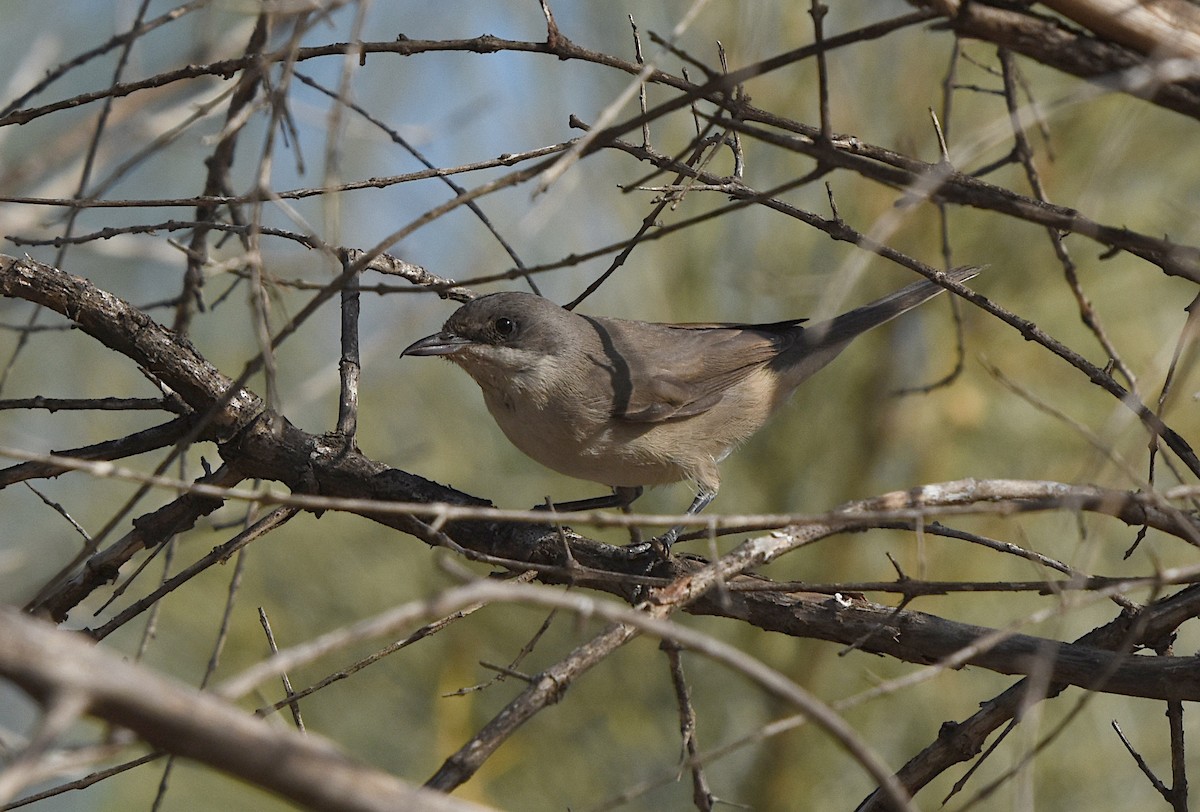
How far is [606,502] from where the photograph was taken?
448cm

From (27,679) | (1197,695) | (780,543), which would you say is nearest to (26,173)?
(780,543)

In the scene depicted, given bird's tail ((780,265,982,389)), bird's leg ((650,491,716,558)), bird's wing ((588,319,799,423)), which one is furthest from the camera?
bird's tail ((780,265,982,389))

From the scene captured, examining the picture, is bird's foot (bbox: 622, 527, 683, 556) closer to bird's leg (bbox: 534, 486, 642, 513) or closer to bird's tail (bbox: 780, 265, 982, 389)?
bird's leg (bbox: 534, 486, 642, 513)

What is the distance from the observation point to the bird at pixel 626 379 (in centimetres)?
415

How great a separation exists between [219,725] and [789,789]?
4325mm

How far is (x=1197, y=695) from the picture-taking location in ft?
7.88

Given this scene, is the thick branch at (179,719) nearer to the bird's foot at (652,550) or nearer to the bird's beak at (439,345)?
the bird's foot at (652,550)

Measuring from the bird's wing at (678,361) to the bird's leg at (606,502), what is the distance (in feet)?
1.23

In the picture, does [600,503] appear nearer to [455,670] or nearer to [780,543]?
[455,670]

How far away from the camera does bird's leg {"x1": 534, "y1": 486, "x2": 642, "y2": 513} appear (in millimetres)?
4212

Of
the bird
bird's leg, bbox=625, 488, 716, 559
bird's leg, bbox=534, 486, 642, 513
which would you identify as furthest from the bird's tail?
bird's leg, bbox=625, 488, 716, 559

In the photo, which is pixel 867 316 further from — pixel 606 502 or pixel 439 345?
pixel 439 345

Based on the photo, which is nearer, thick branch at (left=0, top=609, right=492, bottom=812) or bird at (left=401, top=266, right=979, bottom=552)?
thick branch at (left=0, top=609, right=492, bottom=812)

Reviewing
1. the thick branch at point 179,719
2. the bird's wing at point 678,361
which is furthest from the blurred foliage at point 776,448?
the thick branch at point 179,719
